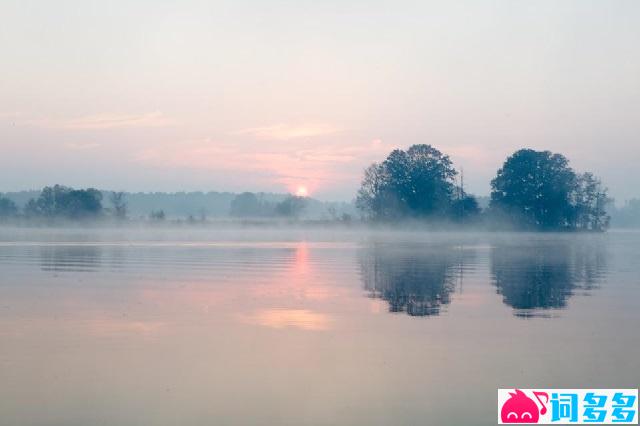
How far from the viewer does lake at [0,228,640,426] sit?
968 centimetres

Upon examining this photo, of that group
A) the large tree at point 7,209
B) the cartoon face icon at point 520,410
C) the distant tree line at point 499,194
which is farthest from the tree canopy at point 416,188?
the cartoon face icon at point 520,410

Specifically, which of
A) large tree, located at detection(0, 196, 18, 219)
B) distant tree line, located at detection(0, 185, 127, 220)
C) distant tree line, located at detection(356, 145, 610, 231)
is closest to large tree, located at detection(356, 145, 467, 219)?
distant tree line, located at detection(356, 145, 610, 231)

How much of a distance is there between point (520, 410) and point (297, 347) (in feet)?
15.1

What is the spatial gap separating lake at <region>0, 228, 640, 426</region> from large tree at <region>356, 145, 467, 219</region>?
76.3m

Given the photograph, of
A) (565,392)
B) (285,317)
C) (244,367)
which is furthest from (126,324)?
(565,392)

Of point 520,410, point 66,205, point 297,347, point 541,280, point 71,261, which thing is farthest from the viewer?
point 66,205

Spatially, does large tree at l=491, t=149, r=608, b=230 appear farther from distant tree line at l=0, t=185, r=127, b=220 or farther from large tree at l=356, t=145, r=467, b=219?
distant tree line at l=0, t=185, r=127, b=220

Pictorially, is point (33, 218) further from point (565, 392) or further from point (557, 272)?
point (565, 392)

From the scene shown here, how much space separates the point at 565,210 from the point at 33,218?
2916 inches

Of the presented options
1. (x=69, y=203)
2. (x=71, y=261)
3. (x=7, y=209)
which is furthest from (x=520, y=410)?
(x=7, y=209)

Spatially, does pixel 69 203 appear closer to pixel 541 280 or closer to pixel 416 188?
pixel 416 188

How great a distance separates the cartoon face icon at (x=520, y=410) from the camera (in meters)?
9.34

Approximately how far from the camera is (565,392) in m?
10.1

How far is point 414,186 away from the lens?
102812 millimetres
